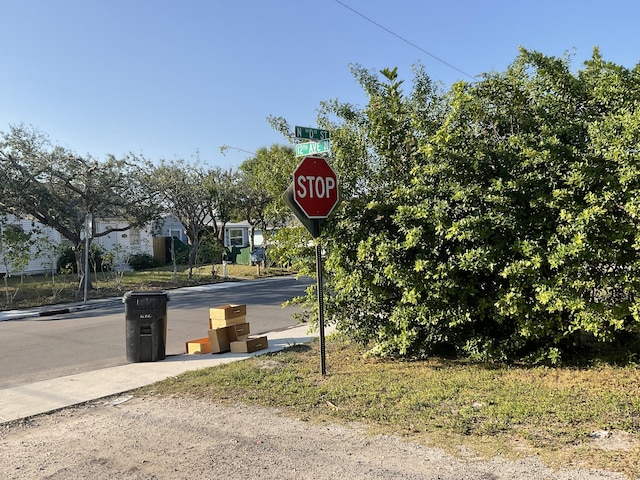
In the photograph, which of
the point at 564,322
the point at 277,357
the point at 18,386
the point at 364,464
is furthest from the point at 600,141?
the point at 18,386

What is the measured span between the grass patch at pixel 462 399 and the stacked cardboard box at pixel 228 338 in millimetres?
939

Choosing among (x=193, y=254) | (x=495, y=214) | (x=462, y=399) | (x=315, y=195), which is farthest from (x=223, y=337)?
(x=193, y=254)

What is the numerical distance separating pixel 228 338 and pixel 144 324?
54.4 inches

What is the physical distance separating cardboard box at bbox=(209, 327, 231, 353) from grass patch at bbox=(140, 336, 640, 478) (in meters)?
1.08

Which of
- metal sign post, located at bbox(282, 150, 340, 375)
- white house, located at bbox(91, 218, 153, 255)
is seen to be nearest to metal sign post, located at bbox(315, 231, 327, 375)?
metal sign post, located at bbox(282, 150, 340, 375)

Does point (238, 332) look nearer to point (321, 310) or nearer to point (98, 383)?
point (98, 383)

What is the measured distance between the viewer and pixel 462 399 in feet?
16.6

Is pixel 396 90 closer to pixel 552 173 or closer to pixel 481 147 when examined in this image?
pixel 481 147

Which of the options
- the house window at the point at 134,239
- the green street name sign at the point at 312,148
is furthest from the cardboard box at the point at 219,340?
the house window at the point at 134,239

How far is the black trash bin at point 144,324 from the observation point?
7.83m

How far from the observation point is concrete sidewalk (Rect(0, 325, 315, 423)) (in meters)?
5.87

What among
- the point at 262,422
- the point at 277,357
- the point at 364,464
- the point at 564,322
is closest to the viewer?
the point at 364,464

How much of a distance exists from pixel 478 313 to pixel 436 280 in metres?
0.65

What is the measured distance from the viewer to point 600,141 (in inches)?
208
